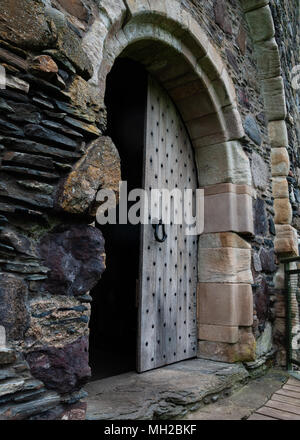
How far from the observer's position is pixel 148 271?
107 inches

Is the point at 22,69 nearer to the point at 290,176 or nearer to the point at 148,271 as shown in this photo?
the point at 148,271

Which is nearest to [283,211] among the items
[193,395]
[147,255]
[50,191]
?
[147,255]

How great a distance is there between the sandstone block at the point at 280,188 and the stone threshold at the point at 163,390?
5.89 ft

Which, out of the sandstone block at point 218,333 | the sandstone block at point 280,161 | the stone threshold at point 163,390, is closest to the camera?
the stone threshold at point 163,390

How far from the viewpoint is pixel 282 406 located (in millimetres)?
2395

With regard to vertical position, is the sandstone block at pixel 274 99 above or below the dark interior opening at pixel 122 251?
above

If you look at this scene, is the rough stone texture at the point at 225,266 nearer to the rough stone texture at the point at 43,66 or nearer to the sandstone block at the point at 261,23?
the rough stone texture at the point at 43,66

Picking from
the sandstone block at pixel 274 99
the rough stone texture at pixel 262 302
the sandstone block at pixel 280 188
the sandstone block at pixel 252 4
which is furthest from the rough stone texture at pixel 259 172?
the sandstone block at pixel 252 4

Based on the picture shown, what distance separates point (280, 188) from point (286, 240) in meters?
0.55

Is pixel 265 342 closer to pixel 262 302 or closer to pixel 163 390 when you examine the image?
pixel 262 302

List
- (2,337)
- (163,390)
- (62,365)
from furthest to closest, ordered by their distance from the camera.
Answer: (163,390), (62,365), (2,337)

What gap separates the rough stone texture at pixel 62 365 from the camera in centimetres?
134
